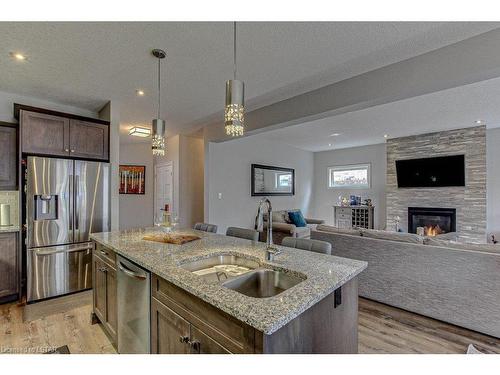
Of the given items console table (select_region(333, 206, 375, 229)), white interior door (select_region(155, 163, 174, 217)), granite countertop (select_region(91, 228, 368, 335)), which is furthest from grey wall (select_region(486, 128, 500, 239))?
white interior door (select_region(155, 163, 174, 217))

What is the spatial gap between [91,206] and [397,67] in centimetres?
391

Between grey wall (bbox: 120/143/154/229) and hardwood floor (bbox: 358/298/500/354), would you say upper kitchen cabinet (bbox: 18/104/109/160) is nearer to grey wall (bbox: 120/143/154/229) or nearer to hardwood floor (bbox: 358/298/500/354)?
grey wall (bbox: 120/143/154/229)

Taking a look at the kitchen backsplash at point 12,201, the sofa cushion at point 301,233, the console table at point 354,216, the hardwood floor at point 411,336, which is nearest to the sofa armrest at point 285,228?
the sofa cushion at point 301,233

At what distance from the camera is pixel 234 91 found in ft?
5.47

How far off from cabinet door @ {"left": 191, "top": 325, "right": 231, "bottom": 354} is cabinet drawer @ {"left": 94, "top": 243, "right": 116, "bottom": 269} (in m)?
1.16

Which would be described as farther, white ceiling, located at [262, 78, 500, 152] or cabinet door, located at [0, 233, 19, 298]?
white ceiling, located at [262, 78, 500, 152]

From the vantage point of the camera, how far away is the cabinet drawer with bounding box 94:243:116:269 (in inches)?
81.0

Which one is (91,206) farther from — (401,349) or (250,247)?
(401,349)

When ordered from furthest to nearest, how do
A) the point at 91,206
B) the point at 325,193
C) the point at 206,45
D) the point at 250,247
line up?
the point at 325,193 → the point at 91,206 → the point at 206,45 → the point at 250,247

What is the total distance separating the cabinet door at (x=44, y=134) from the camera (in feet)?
9.48

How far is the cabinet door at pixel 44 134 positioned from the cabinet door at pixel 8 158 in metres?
0.35

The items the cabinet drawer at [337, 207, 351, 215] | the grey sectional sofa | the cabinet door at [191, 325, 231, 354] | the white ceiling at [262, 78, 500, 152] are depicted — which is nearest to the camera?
the cabinet door at [191, 325, 231, 354]

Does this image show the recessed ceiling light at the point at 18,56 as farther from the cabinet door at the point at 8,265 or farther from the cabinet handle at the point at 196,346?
the cabinet handle at the point at 196,346
